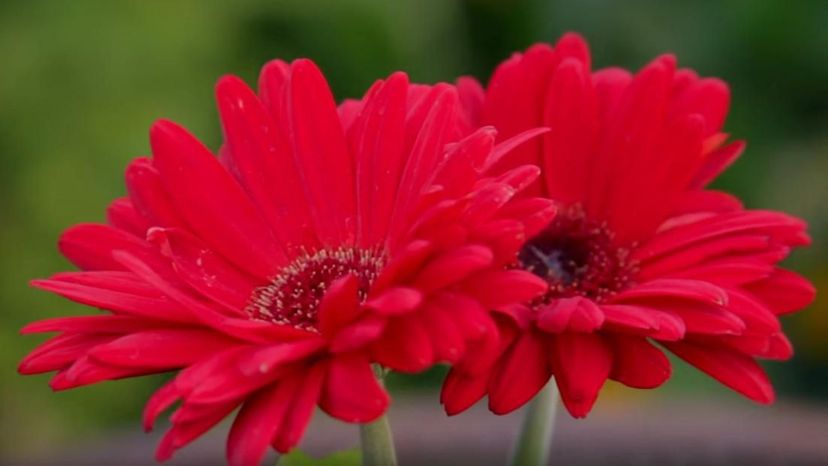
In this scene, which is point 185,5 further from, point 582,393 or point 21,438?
point 582,393

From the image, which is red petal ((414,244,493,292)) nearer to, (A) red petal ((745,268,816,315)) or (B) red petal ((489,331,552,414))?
(B) red petal ((489,331,552,414))

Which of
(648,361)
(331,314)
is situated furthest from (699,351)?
(331,314)

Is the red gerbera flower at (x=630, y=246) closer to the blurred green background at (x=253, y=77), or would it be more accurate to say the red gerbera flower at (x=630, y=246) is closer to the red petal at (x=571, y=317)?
the red petal at (x=571, y=317)

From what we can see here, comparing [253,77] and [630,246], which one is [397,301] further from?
[253,77]

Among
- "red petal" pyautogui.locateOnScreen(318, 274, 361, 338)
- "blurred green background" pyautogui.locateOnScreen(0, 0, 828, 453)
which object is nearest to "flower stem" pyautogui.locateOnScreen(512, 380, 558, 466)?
"red petal" pyautogui.locateOnScreen(318, 274, 361, 338)

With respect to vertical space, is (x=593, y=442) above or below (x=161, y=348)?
below

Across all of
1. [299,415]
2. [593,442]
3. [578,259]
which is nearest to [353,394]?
[299,415]
